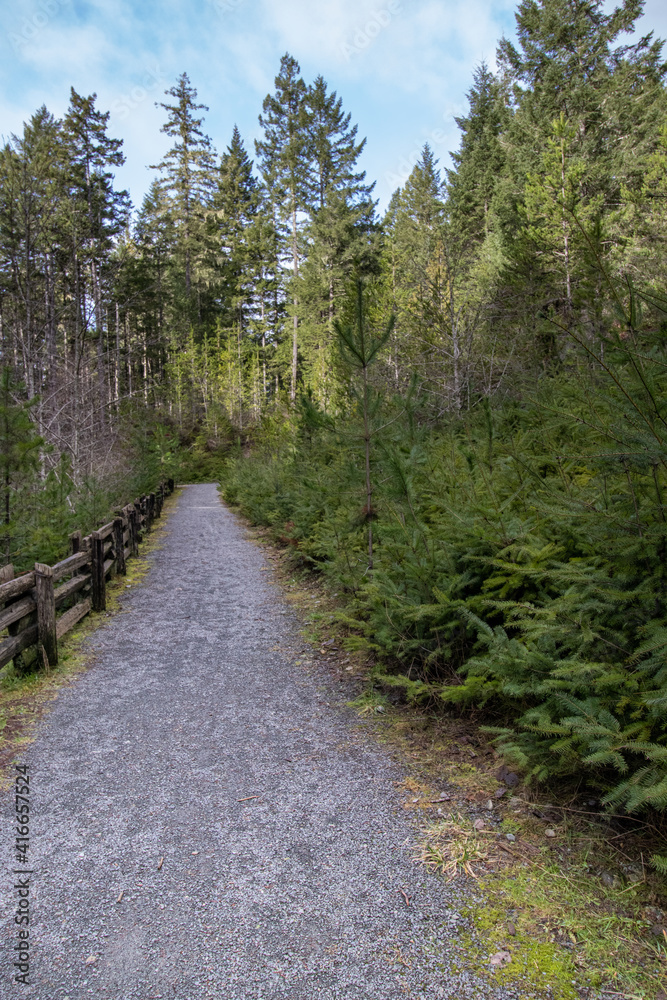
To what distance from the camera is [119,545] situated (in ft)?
29.3

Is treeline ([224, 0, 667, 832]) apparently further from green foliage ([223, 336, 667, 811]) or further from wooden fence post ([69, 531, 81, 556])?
wooden fence post ([69, 531, 81, 556])

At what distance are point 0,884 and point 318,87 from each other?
3873 cm

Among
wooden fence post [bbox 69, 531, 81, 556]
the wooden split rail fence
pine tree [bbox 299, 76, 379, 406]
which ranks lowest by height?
the wooden split rail fence

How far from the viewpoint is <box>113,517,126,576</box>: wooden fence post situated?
28.5 feet

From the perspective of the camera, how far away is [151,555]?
11000 mm

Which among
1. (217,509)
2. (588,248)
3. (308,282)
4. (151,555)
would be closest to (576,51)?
(308,282)

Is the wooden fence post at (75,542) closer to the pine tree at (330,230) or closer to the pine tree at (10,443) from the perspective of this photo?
the pine tree at (10,443)

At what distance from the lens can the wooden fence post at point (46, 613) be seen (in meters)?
5.13

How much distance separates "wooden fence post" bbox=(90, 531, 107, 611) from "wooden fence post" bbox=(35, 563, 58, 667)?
177 centimetres

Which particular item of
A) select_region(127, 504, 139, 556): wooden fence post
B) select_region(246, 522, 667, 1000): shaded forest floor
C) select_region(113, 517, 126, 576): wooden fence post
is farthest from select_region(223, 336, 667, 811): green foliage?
select_region(127, 504, 139, 556): wooden fence post

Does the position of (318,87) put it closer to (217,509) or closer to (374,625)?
(217,509)

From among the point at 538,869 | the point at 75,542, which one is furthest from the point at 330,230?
the point at 538,869

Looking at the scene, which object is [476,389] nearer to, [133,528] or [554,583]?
[133,528]

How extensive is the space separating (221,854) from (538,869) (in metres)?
1.52
